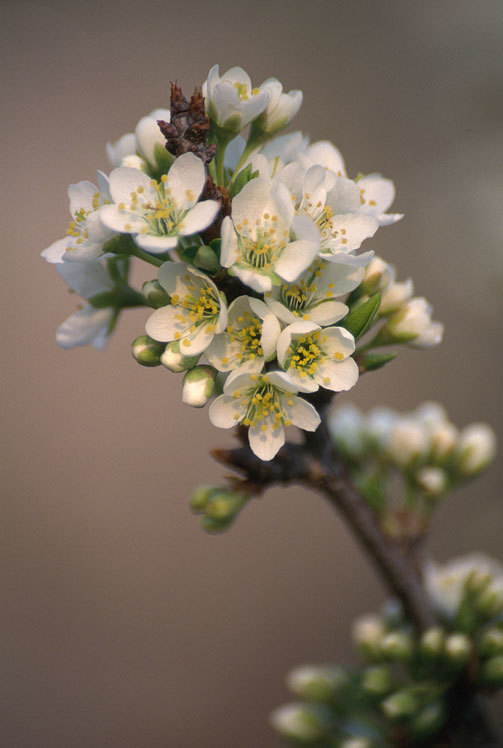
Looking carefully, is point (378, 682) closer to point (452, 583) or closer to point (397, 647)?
point (397, 647)

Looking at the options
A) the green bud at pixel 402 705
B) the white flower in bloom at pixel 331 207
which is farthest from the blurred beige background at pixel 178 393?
the white flower in bloom at pixel 331 207

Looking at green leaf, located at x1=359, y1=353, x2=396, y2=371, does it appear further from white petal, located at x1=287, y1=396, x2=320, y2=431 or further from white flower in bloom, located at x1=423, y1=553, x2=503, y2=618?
white flower in bloom, located at x1=423, y1=553, x2=503, y2=618

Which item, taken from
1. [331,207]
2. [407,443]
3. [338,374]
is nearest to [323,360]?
[338,374]

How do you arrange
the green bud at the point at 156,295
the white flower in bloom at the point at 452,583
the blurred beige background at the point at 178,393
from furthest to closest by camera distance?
the blurred beige background at the point at 178,393 → the white flower in bloom at the point at 452,583 → the green bud at the point at 156,295

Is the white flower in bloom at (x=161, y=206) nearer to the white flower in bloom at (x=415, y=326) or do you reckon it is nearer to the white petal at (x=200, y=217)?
the white petal at (x=200, y=217)

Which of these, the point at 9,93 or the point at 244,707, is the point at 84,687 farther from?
the point at 9,93
